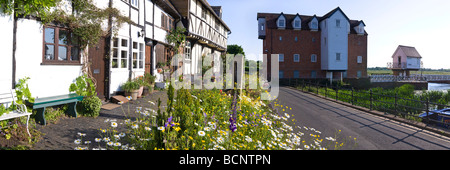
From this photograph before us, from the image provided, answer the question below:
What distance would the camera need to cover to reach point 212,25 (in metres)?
24.9

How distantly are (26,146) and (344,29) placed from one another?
1491 inches

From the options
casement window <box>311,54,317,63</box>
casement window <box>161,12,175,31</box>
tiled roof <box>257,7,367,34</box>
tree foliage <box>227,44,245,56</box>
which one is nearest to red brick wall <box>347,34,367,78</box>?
tiled roof <box>257,7,367,34</box>

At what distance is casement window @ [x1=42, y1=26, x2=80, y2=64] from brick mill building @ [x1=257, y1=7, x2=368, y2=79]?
30090 mm

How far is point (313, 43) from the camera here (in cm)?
3712

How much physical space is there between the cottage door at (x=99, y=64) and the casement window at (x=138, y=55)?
7.07 feet

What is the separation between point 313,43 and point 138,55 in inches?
1194

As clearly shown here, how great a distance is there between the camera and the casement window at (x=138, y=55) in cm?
1200

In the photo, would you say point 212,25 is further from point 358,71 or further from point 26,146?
point 358,71

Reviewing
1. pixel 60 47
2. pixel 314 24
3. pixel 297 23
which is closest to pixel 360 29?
pixel 314 24

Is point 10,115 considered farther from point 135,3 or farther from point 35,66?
point 135,3

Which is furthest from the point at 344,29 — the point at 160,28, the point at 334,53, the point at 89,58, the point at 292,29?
the point at 89,58

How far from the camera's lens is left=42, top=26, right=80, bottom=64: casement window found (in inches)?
291

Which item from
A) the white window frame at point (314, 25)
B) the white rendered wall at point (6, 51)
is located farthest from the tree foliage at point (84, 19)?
the white window frame at point (314, 25)

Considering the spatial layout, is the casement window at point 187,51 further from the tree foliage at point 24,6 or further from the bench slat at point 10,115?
the bench slat at point 10,115
